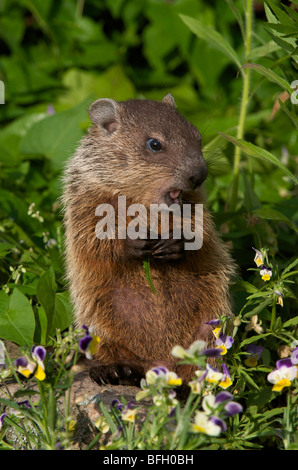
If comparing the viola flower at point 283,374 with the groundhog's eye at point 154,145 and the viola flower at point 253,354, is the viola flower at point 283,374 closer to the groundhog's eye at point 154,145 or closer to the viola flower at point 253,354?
the viola flower at point 253,354

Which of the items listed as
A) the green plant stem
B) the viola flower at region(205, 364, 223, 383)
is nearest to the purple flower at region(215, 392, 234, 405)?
the viola flower at region(205, 364, 223, 383)

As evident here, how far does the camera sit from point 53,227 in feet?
13.5

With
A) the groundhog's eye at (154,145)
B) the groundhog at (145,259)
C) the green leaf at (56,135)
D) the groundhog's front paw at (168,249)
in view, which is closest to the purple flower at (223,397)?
the groundhog at (145,259)

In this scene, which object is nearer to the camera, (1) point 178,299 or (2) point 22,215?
(1) point 178,299

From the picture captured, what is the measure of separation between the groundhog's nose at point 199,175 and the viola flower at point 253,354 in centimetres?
81

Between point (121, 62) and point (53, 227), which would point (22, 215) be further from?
point (121, 62)

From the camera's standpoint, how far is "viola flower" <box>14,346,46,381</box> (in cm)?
224

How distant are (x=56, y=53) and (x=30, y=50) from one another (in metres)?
0.29

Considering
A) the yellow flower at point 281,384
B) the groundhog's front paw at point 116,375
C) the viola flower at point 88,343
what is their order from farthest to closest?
1. the groundhog's front paw at point 116,375
2. the yellow flower at point 281,384
3. the viola flower at point 88,343

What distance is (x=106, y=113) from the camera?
10.8ft

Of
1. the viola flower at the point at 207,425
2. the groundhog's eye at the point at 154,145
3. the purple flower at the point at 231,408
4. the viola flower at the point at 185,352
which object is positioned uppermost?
the groundhog's eye at the point at 154,145

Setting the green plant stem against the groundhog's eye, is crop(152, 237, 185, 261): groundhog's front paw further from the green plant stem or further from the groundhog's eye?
the green plant stem

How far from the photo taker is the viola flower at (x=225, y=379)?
8.37 feet
